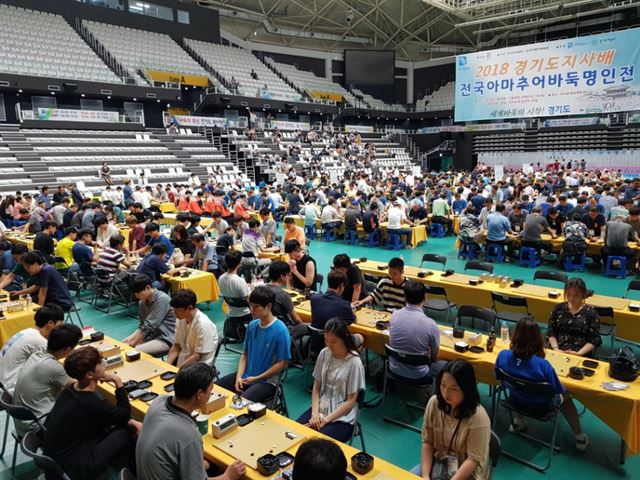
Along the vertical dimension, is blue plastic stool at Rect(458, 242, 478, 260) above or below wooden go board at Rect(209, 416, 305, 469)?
below

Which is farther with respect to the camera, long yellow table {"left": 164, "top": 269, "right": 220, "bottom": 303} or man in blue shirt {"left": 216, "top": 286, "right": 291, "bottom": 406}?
long yellow table {"left": 164, "top": 269, "right": 220, "bottom": 303}

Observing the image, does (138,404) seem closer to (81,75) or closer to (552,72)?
(552,72)

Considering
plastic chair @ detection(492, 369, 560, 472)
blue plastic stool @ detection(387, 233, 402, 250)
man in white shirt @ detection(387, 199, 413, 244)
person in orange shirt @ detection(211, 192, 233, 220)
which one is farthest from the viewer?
person in orange shirt @ detection(211, 192, 233, 220)

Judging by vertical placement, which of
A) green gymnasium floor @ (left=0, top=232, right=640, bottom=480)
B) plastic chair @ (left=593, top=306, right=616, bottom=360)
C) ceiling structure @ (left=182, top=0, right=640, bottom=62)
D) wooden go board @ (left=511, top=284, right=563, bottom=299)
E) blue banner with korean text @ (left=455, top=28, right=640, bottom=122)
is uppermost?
ceiling structure @ (left=182, top=0, right=640, bottom=62)

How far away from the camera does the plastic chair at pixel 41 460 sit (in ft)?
8.92

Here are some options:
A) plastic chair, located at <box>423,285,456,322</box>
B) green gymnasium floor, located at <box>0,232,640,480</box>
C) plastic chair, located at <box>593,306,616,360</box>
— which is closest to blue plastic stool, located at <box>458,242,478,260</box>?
plastic chair, located at <box>423,285,456,322</box>

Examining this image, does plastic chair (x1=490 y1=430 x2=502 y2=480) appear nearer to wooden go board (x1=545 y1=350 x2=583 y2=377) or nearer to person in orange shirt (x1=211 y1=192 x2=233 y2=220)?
wooden go board (x1=545 y1=350 x2=583 y2=377)

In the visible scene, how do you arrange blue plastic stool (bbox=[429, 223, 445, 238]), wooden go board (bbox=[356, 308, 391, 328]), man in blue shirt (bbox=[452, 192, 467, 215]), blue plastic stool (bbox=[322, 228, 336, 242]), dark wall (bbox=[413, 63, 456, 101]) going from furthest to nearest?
dark wall (bbox=[413, 63, 456, 101]) < man in blue shirt (bbox=[452, 192, 467, 215]) < blue plastic stool (bbox=[429, 223, 445, 238]) < blue plastic stool (bbox=[322, 228, 336, 242]) < wooden go board (bbox=[356, 308, 391, 328])

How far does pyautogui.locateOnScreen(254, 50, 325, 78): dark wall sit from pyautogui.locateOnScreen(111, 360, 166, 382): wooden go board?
130 ft

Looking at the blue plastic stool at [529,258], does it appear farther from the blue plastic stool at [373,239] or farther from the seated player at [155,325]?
the seated player at [155,325]

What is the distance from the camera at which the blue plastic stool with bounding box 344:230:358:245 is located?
14.1 m

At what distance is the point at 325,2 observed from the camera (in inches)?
1449

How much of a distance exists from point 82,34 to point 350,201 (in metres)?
23.5

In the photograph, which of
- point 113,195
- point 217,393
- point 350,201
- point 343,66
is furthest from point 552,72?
point 343,66
